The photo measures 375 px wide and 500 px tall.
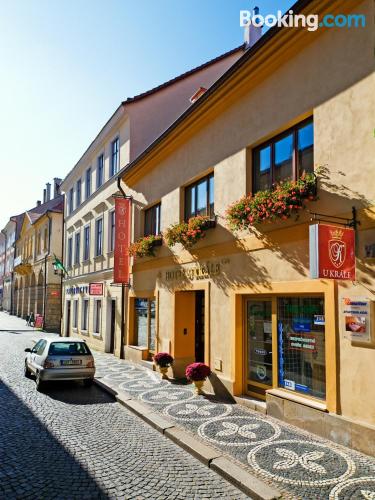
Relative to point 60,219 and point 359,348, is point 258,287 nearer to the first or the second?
point 359,348

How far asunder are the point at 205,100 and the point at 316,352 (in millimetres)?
7153

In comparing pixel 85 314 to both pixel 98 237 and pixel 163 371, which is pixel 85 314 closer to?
pixel 98 237

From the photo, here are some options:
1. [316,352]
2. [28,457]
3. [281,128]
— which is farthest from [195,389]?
[281,128]

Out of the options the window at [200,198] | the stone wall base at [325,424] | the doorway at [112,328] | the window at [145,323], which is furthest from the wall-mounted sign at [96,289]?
the stone wall base at [325,424]

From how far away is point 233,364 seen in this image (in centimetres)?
975

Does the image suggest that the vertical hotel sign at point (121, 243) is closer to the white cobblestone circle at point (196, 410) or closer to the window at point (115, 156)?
the window at point (115, 156)

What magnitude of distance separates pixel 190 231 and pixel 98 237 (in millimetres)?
11436

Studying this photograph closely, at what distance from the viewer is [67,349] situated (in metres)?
11.6

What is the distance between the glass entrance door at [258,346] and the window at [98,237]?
1271 cm

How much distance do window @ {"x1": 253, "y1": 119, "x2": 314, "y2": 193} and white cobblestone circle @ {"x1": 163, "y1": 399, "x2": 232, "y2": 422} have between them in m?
5.08

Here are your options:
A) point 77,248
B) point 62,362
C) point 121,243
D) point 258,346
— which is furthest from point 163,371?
point 77,248

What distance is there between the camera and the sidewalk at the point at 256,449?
5348mm

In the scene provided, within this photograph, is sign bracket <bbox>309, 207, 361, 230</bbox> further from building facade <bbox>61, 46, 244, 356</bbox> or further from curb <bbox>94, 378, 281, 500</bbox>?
building facade <bbox>61, 46, 244, 356</bbox>

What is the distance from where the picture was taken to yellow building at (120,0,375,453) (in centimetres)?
686
